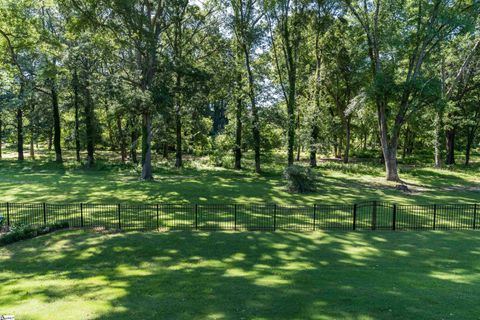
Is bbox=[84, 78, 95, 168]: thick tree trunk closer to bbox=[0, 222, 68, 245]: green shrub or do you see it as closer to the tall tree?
bbox=[0, 222, 68, 245]: green shrub

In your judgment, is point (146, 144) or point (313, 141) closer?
point (146, 144)

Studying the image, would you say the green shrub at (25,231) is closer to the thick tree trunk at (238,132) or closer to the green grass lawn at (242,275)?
the green grass lawn at (242,275)

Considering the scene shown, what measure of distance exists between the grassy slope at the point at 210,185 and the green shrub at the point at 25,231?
575 centimetres

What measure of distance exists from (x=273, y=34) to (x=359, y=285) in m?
29.4

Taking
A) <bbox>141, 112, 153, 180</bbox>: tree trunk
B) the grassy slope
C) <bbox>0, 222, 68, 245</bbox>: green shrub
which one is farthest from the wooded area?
<bbox>0, 222, 68, 245</bbox>: green shrub

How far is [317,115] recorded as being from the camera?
3497 centimetres

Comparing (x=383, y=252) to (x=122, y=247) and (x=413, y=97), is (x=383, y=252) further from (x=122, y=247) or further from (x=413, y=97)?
(x=413, y=97)

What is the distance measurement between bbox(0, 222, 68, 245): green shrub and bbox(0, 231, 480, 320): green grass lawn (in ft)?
1.34

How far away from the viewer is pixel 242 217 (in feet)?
55.9

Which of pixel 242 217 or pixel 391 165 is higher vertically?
pixel 391 165

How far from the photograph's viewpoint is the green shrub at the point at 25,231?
1281cm

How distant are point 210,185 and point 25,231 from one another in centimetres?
1402

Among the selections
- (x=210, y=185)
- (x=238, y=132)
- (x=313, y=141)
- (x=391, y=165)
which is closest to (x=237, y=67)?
(x=238, y=132)

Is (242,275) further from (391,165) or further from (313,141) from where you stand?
(313,141)
